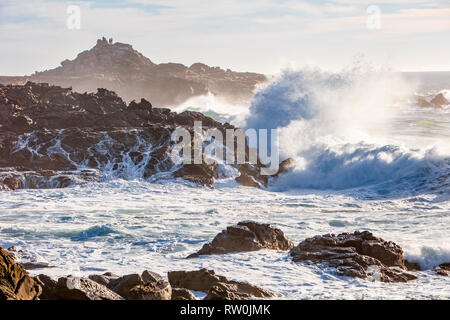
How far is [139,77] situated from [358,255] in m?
68.2

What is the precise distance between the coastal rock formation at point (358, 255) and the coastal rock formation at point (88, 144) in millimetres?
10834

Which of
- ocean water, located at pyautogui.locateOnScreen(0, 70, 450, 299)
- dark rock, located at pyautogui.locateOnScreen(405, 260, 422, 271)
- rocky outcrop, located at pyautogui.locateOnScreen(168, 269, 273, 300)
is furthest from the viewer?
dark rock, located at pyautogui.locateOnScreen(405, 260, 422, 271)

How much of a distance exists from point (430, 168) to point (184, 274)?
50.5 feet

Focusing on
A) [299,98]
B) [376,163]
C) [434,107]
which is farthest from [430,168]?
[434,107]

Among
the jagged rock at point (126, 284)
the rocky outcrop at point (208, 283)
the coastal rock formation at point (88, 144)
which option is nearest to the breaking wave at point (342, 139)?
the coastal rock formation at point (88, 144)

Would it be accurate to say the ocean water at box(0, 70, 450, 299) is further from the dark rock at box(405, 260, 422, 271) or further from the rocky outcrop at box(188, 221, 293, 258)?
the rocky outcrop at box(188, 221, 293, 258)

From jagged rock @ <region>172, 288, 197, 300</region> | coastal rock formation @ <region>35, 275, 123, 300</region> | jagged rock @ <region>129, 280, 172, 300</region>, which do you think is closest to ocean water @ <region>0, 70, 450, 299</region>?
jagged rock @ <region>172, 288, 197, 300</region>

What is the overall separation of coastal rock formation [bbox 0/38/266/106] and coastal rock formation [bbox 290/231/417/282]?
56585mm

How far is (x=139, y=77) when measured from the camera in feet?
251

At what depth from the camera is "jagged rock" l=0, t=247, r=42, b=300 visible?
6908mm

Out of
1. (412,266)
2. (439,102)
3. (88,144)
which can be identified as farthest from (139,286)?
(439,102)

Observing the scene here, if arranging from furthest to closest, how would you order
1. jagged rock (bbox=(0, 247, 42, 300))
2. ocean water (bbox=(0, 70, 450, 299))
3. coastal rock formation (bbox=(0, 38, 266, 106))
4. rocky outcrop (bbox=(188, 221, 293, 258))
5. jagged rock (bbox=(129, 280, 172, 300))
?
coastal rock formation (bbox=(0, 38, 266, 106)) < rocky outcrop (bbox=(188, 221, 293, 258)) < ocean water (bbox=(0, 70, 450, 299)) < jagged rock (bbox=(129, 280, 172, 300)) < jagged rock (bbox=(0, 247, 42, 300))

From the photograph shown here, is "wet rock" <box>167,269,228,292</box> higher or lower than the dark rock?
higher
